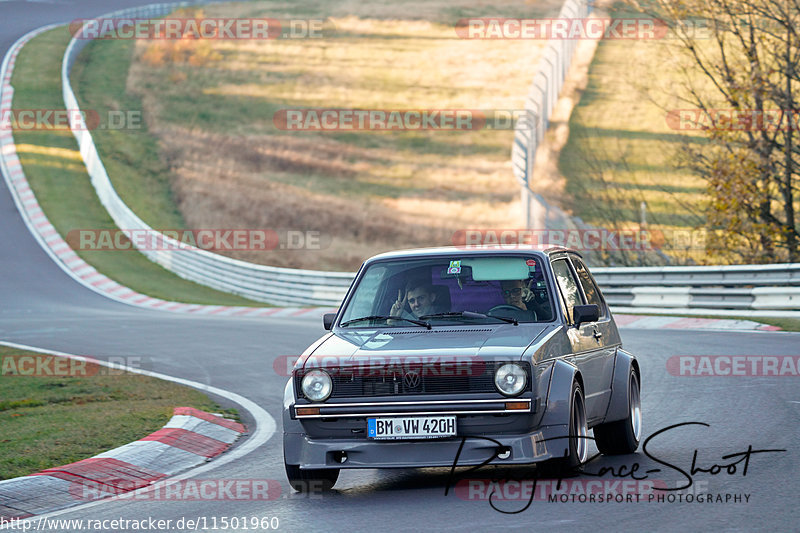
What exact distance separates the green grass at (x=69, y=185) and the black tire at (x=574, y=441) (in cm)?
2232

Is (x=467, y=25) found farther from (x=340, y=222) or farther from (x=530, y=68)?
(x=340, y=222)

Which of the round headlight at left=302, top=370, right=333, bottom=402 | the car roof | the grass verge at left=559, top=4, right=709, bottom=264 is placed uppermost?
the grass verge at left=559, top=4, right=709, bottom=264

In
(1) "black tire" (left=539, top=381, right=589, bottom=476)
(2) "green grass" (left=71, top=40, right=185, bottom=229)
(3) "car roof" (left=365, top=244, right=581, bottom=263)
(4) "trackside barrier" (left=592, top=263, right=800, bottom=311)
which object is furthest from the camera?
(2) "green grass" (left=71, top=40, right=185, bottom=229)

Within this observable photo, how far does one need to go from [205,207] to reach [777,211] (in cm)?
2396

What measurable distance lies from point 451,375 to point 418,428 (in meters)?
0.38

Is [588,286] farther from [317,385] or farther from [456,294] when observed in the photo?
[317,385]

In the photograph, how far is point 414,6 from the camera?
6850cm

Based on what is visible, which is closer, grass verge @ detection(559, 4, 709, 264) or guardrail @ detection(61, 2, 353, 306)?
guardrail @ detection(61, 2, 353, 306)

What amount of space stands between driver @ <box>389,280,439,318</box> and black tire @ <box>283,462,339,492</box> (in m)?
1.25

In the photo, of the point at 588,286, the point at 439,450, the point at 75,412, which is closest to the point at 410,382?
the point at 439,450

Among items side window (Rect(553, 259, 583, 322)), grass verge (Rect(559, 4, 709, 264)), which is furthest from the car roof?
grass verge (Rect(559, 4, 709, 264))

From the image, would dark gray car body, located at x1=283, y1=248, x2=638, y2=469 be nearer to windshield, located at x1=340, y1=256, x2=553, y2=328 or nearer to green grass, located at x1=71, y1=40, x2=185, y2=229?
windshield, located at x1=340, y1=256, x2=553, y2=328

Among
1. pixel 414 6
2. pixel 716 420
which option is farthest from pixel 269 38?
pixel 716 420

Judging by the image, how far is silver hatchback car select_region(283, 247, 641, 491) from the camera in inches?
276
